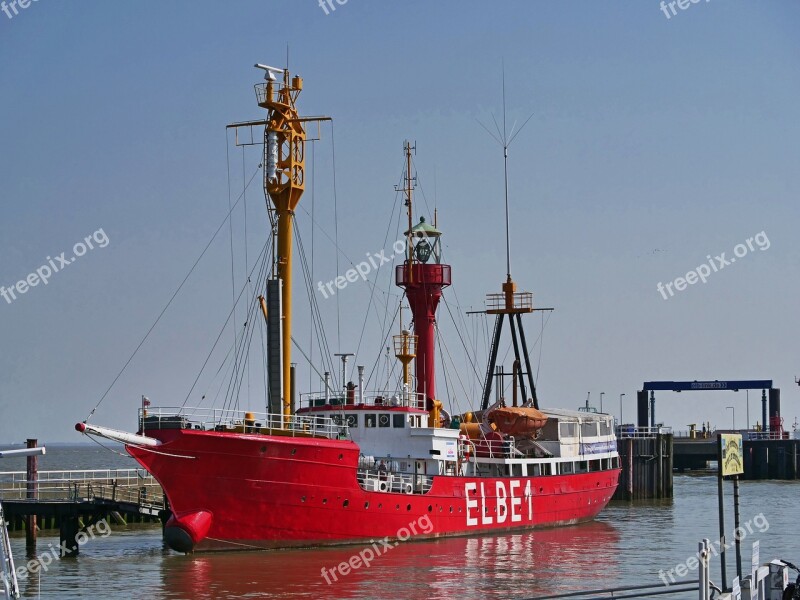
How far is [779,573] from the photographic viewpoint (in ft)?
74.0

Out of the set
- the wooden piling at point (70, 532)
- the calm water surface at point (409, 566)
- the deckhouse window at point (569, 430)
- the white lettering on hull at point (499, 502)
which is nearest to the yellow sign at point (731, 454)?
the calm water surface at point (409, 566)

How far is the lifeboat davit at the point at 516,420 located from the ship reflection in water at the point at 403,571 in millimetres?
6960

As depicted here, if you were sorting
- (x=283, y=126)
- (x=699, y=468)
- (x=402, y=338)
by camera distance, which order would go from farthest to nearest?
(x=699, y=468), (x=402, y=338), (x=283, y=126)

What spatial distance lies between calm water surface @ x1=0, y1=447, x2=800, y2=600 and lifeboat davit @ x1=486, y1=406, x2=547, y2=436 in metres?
4.09

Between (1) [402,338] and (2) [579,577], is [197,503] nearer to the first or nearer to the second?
(2) [579,577]

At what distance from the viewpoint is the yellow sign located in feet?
70.1

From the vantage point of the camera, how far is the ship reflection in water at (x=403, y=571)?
1155 inches

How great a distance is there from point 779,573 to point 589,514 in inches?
1117

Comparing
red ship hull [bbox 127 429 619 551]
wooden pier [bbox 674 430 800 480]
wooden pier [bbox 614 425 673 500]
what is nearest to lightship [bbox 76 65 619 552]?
red ship hull [bbox 127 429 619 551]

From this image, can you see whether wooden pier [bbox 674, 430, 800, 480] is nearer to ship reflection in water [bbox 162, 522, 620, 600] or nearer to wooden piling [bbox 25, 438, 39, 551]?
ship reflection in water [bbox 162, 522, 620, 600]

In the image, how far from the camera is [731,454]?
21.8 metres

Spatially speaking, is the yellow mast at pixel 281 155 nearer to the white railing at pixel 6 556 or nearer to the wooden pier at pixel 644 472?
the white railing at pixel 6 556

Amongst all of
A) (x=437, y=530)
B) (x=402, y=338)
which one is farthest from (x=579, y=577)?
(x=402, y=338)

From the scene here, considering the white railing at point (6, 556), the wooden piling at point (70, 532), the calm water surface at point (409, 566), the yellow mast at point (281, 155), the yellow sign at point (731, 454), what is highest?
the yellow mast at point (281, 155)
